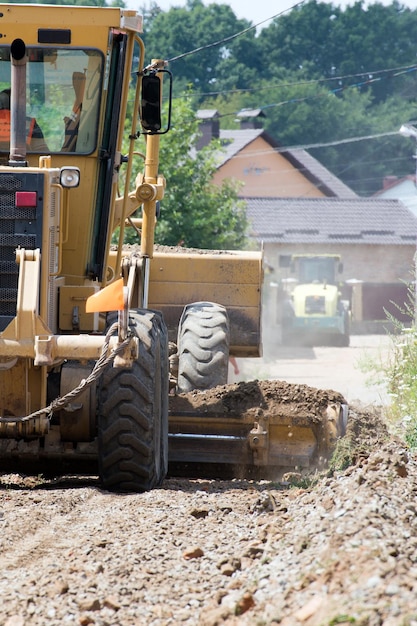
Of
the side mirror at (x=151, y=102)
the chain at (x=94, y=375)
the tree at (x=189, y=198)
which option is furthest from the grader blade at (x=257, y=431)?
the tree at (x=189, y=198)

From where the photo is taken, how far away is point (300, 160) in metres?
71.5

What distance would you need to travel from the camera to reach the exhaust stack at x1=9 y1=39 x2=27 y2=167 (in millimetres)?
7949

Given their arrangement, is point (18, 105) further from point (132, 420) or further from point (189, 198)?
point (189, 198)

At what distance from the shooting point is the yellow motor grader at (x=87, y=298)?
24.6 ft

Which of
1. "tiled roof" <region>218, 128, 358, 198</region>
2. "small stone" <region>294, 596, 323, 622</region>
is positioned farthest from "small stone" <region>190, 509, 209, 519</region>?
"tiled roof" <region>218, 128, 358, 198</region>

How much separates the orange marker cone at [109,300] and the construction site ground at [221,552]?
1193 mm

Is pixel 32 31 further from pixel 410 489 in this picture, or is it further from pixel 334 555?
pixel 334 555

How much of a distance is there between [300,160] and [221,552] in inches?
2630

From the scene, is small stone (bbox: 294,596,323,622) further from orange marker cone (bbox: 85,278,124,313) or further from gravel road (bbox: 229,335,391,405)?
gravel road (bbox: 229,335,391,405)

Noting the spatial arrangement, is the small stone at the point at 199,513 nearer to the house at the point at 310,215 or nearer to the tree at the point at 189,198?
the tree at the point at 189,198

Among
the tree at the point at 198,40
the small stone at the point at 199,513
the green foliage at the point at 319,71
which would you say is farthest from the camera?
the tree at the point at 198,40

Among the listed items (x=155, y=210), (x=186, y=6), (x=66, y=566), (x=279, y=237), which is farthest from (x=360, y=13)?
(x=66, y=566)

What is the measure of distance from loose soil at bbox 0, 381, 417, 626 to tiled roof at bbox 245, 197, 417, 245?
172ft

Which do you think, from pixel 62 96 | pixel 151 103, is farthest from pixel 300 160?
pixel 62 96
